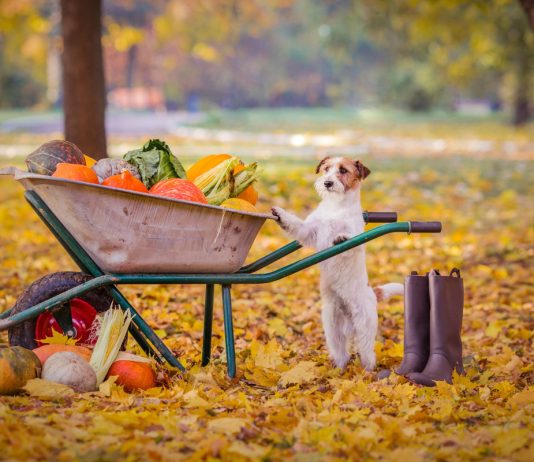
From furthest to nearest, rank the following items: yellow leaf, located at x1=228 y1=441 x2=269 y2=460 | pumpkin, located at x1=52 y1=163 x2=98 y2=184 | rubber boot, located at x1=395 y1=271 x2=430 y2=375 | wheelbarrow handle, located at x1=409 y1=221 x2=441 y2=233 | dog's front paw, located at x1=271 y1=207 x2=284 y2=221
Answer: rubber boot, located at x1=395 y1=271 x2=430 y2=375
dog's front paw, located at x1=271 y1=207 x2=284 y2=221
wheelbarrow handle, located at x1=409 y1=221 x2=441 y2=233
pumpkin, located at x1=52 y1=163 x2=98 y2=184
yellow leaf, located at x1=228 y1=441 x2=269 y2=460

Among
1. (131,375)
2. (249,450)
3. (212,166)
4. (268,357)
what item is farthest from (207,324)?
(249,450)

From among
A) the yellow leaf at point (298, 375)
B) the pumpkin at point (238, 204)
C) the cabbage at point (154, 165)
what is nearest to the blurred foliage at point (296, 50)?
the cabbage at point (154, 165)

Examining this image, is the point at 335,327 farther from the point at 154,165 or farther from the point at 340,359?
the point at 154,165

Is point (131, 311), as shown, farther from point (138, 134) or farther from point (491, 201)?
point (138, 134)

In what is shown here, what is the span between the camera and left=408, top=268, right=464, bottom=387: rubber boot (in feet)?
13.7

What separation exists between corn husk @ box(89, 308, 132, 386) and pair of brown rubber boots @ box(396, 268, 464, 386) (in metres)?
1.33

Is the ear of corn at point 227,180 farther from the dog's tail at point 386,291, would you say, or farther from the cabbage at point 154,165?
the dog's tail at point 386,291

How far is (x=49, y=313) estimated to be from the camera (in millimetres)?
4094

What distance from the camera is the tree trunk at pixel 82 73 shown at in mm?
9906

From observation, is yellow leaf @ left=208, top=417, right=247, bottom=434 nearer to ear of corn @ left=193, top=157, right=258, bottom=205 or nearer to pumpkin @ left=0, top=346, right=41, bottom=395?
pumpkin @ left=0, top=346, right=41, bottom=395

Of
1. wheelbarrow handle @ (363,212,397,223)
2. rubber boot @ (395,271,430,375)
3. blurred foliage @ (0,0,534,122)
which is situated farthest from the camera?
blurred foliage @ (0,0,534,122)

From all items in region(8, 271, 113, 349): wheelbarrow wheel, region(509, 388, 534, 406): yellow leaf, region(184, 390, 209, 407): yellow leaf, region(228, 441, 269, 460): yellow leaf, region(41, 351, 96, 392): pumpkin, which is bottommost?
region(509, 388, 534, 406): yellow leaf

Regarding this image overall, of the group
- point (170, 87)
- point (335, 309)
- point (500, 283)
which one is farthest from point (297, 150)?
point (170, 87)

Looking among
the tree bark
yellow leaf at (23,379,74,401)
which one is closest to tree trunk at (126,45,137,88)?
the tree bark
